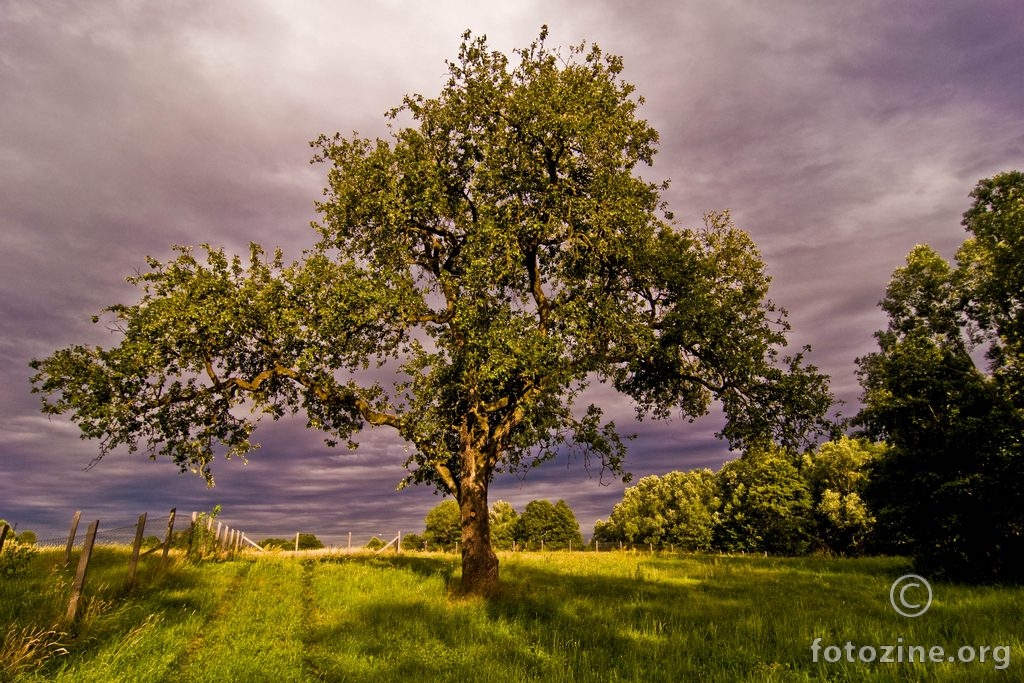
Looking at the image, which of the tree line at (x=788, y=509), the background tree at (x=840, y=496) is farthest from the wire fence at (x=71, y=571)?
the background tree at (x=840, y=496)

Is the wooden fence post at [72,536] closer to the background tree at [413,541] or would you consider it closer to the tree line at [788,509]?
the tree line at [788,509]

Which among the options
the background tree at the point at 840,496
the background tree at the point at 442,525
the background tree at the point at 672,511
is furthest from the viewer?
the background tree at the point at 442,525

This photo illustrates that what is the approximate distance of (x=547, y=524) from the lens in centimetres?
11281

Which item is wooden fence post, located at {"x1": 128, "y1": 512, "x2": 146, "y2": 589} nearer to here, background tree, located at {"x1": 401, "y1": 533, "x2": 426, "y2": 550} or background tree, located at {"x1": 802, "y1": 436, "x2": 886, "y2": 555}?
background tree, located at {"x1": 802, "y1": 436, "x2": 886, "y2": 555}

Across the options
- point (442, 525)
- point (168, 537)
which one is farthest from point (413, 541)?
point (168, 537)

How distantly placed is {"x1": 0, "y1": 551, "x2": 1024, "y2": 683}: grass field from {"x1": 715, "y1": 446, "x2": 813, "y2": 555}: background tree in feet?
149

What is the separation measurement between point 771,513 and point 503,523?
66.5 m

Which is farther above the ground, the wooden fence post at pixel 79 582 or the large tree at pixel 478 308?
the large tree at pixel 478 308

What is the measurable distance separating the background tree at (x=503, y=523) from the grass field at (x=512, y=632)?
97500 mm

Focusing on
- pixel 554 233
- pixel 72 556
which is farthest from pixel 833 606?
pixel 72 556

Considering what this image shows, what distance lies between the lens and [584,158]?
1928 cm

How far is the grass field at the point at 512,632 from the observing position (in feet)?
28.5

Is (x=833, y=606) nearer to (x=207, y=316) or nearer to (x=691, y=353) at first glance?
(x=691, y=353)

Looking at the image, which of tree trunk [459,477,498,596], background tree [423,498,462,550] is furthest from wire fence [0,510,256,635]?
background tree [423,498,462,550]
